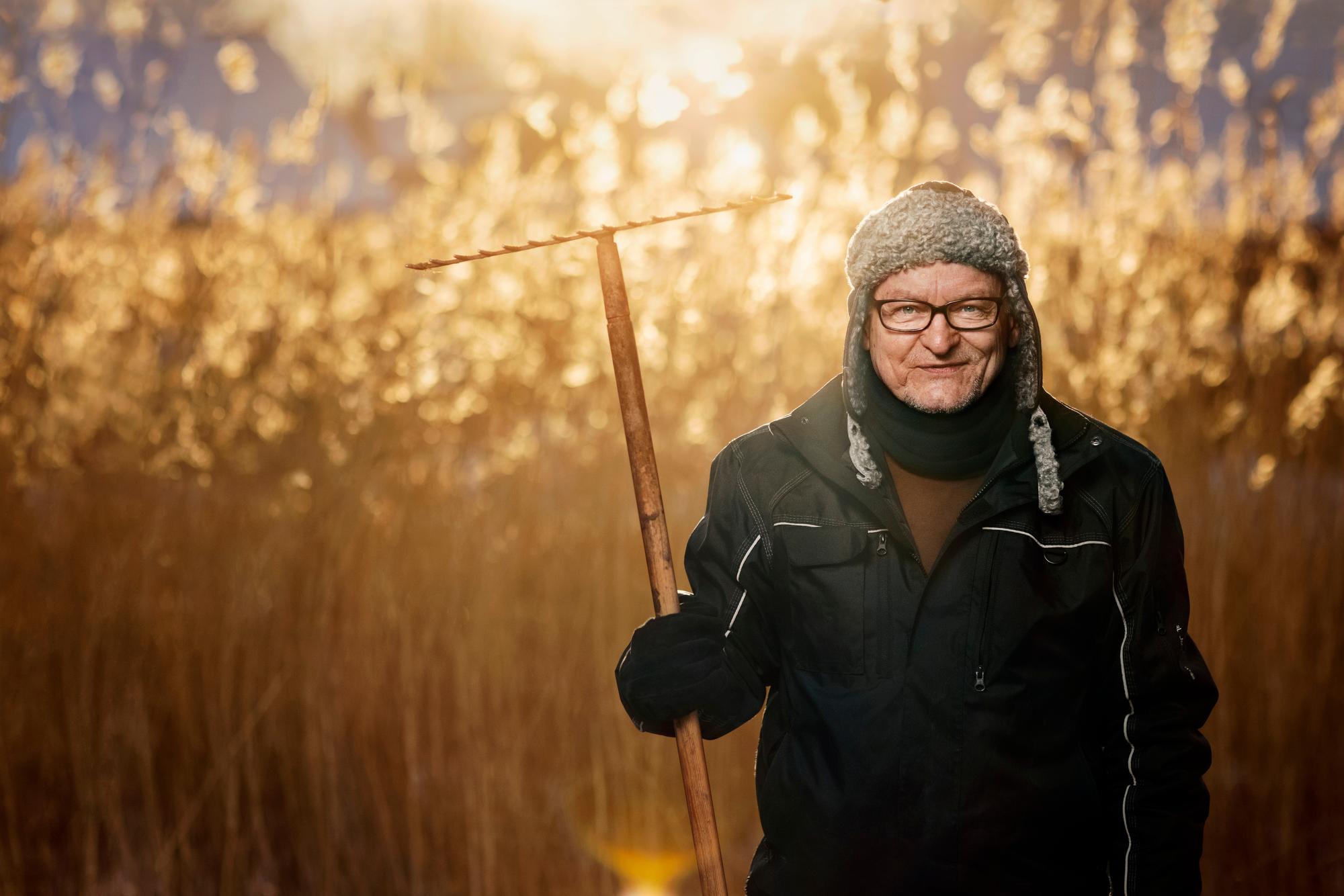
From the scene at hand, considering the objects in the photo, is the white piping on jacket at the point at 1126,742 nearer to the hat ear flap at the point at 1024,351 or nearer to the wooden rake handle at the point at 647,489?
the hat ear flap at the point at 1024,351

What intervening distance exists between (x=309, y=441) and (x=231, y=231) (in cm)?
74

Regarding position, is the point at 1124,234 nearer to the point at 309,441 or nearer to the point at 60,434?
the point at 309,441

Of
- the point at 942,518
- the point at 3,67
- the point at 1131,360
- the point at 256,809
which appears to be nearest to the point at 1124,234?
the point at 1131,360

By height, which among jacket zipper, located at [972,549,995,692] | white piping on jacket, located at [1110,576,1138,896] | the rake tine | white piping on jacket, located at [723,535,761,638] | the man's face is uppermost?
the rake tine

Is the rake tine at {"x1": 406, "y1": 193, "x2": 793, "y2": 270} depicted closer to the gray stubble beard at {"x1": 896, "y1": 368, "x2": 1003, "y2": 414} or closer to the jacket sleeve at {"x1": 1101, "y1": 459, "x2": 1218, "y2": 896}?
the gray stubble beard at {"x1": 896, "y1": 368, "x2": 1003, "y2": 414}

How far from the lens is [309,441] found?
326 cm

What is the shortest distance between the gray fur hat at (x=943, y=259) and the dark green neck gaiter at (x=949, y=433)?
0.03 meters

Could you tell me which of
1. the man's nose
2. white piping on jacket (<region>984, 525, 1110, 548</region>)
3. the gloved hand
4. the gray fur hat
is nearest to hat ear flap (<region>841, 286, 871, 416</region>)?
the gray fur hat

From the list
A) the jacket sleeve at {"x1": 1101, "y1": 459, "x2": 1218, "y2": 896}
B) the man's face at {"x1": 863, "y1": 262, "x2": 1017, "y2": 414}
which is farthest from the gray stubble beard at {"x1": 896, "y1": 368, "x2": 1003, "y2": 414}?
the jacket sleeve at {"x1": 1101, "y1": 459, "x2": 1218, "y2": 896}

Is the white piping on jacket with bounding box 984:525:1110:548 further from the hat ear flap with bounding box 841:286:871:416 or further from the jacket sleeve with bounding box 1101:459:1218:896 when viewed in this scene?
the hat ear flap with bounding box 841:286:871:416

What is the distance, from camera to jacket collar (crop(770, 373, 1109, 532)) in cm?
142

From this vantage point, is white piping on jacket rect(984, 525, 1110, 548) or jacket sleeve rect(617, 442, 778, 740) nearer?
white piping on jacket rect(984, 525, 1110, 548)

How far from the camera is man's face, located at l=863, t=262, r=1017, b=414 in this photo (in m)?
1.43

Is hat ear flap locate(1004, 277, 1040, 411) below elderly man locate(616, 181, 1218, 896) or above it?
above
